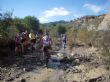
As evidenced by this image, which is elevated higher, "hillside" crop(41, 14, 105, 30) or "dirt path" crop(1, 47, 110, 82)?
"hillside" crop(41, 14, 105, 30)

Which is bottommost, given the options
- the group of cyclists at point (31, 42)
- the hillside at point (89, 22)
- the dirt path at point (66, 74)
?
the dirt path at point (66, 74)

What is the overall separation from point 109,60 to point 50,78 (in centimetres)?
319

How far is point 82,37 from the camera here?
107ft

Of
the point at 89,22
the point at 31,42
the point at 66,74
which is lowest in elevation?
the point at 66,74

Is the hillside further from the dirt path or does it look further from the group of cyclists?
the dirt path

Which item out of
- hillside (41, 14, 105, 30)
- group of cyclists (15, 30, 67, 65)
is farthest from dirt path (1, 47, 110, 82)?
hillside (41, 14, 105, 30)

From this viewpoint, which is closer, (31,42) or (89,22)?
(31,42)

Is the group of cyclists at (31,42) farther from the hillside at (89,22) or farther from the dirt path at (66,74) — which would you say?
the hillside at (89,22)

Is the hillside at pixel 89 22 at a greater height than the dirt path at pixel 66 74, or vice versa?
the hillside at pixel 89 22

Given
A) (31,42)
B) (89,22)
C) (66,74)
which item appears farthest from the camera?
(89,22)

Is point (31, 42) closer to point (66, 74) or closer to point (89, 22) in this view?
point (66, 74)

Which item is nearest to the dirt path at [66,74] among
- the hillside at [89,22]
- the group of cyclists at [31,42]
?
the group of cyclists at [31,42]

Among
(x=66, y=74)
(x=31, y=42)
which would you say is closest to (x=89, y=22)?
(x=31, y=42)

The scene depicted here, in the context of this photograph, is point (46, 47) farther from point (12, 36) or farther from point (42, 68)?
point (12, 36)
